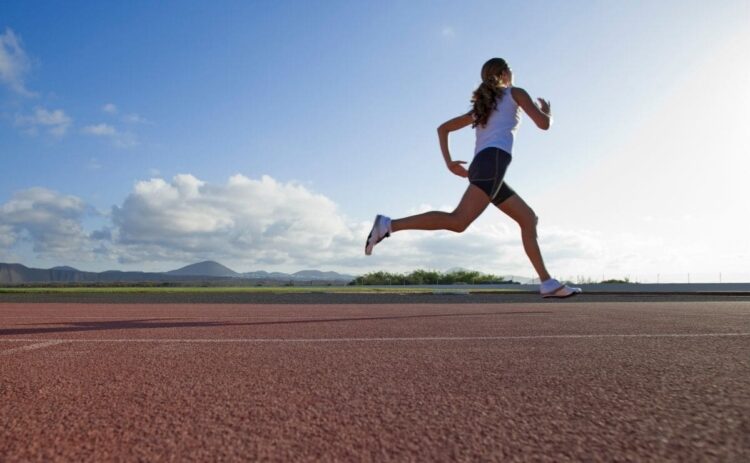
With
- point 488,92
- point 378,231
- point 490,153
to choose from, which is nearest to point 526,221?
point 490,153

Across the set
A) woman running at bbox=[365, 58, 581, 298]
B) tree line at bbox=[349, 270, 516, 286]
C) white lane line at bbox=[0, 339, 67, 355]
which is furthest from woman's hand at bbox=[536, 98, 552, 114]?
tree line at bbox=[349, 270, 516, 286]

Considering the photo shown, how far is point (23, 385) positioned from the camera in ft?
8.01

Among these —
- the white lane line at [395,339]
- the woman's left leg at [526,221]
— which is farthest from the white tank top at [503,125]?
the white lane line at [395,339]

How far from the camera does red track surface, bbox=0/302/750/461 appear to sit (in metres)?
1.51

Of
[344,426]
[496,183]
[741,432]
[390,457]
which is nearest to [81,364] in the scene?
[344,426]

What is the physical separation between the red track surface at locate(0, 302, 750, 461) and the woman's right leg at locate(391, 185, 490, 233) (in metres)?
1.56

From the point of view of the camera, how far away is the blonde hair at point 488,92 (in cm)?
509

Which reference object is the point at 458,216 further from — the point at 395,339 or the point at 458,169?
the point at 395,339

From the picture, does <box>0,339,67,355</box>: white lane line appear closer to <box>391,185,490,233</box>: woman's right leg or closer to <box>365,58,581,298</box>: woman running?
<box>365,58,581,298</box>: woman running

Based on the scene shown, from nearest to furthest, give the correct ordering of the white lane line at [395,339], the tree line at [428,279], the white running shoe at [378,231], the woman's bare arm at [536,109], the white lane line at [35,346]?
the white lane line at [35,346] < the white lane line at [395,339] < the woman's bare arm at [536,109] < the white running shoe at [378,231] < the tree line at [428,279]

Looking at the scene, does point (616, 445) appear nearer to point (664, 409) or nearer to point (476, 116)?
point (664, 409)

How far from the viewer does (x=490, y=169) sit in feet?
16.3

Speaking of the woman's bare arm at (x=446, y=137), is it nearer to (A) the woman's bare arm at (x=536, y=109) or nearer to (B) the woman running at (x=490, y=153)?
(B) the woman running at (x=490, y=153)

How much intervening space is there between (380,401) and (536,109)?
373 centimetres
